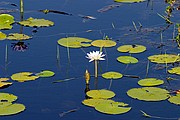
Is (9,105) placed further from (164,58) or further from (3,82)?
(164,58)

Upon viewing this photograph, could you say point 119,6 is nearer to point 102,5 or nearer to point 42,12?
point 102,5

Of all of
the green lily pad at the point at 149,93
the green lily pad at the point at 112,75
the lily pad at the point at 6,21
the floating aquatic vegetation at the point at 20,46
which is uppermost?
the lily pad at the point at 6,21

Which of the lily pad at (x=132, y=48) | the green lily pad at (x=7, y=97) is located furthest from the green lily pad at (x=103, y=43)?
the green lily pad at (x=7, y=97)

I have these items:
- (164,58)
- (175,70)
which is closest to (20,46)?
(164,58)

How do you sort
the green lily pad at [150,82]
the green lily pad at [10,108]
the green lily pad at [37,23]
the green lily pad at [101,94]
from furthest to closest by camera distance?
the green lily pad at [37,23] < the green lily pad at [150,82] < the green lily pad at [101,94] < the green lily pad at [10,108]

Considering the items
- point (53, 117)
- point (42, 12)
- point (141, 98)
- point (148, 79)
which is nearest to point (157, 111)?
point (141, 98)

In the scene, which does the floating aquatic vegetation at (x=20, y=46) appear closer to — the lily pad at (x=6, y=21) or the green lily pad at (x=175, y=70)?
the lily pad at (x=6, y=21)
